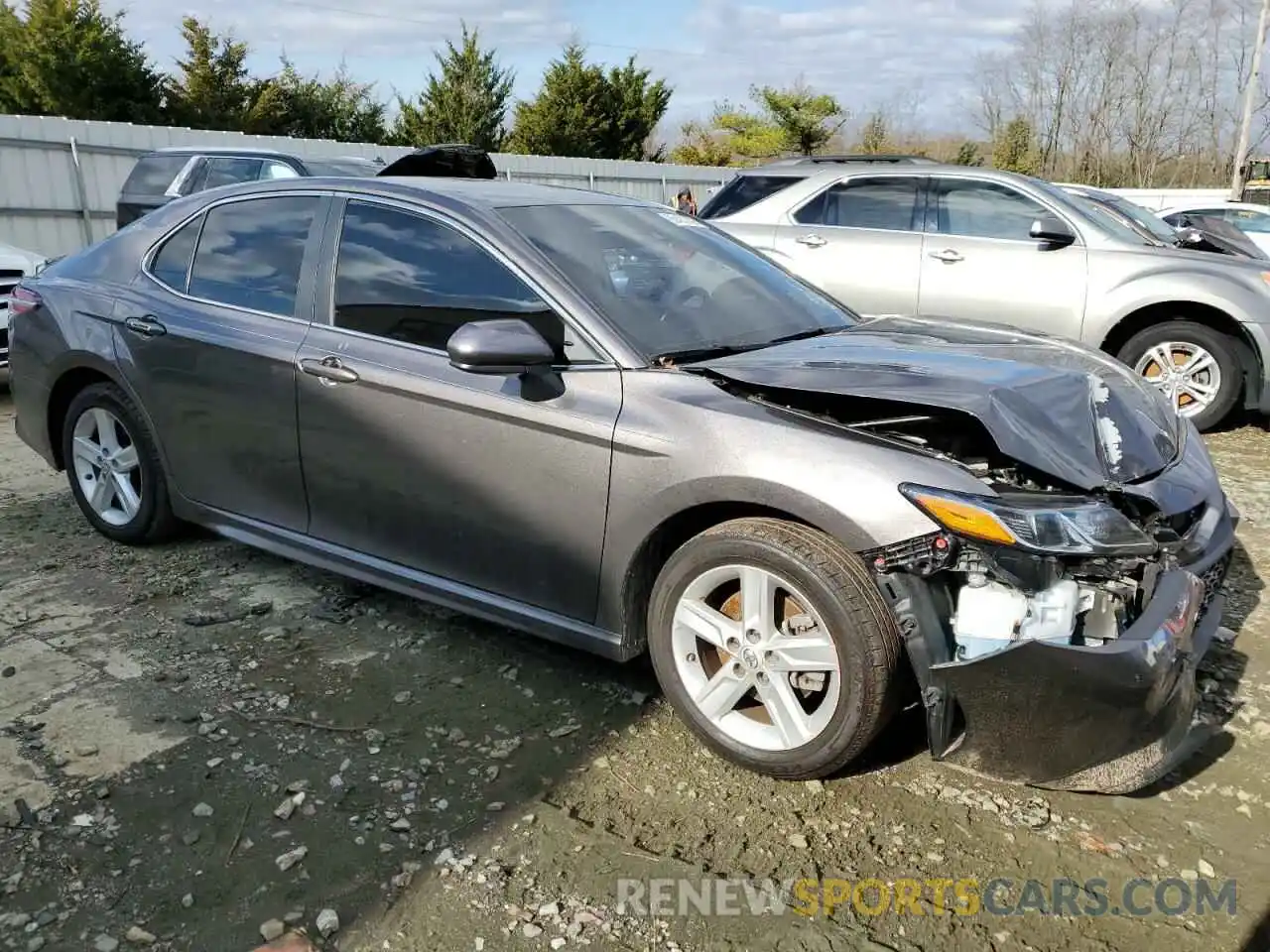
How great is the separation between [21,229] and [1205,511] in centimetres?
1472

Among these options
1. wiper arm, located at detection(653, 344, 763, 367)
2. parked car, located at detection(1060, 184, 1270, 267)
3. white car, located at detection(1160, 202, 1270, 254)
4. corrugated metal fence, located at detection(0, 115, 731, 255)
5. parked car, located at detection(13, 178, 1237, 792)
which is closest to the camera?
parked car, located at detection(13, 178, 1237, 792)

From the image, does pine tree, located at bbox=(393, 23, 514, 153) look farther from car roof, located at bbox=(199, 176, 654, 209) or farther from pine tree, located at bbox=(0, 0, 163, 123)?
car roof, located at bbox=(199, 176, 654, 209)

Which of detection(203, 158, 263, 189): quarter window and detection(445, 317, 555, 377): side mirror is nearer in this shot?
detection(445, 317, 555, 377): side mirror

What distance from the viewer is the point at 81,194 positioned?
14.1m

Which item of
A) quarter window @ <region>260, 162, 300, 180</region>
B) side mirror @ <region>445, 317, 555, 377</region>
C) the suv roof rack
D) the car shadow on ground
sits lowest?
the car shadow on ground

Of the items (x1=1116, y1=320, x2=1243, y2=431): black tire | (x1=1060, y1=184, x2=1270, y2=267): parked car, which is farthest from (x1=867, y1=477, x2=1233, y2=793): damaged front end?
(x1=1060, y1=184, x2=1270, y2=267): parked car

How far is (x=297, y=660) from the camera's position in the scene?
3.54 m

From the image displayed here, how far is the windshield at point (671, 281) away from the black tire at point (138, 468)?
6.42 feet

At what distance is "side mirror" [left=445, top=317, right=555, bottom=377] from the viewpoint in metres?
2.95

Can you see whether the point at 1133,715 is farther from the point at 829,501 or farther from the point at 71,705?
the point at 71,705

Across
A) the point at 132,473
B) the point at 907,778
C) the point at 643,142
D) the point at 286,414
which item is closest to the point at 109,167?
the point at 132,473

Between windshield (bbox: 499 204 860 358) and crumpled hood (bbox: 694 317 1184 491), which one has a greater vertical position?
windshield (bbox: 499 204 860 358)

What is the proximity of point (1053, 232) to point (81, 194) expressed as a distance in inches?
508

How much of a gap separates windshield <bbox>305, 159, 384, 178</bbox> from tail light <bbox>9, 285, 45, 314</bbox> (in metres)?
4.76
